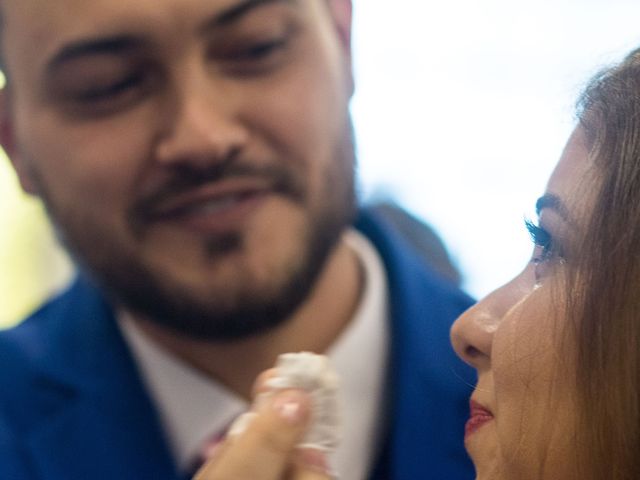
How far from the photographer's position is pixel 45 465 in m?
0.54

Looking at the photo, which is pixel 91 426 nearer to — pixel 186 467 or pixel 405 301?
pixel 186 467

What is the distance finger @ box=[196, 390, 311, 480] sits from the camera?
39 centimetres

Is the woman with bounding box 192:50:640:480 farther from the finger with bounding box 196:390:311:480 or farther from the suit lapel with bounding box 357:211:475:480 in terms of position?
the suit lapel with bounding box 357:211:475:480

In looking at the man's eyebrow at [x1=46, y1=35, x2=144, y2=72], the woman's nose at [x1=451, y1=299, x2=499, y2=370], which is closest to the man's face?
the man's eyebrow at [x1=46, y1=35, x2=144, y2=72]

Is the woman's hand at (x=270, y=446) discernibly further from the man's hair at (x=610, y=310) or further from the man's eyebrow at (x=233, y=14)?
the man's eyebrow at (x=233, y=14)

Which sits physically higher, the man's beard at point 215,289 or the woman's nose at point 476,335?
the man's beard at point 215,289

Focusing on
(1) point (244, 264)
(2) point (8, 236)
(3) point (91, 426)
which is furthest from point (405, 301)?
(2) point (8, 236)

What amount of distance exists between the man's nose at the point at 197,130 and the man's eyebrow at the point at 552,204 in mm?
231

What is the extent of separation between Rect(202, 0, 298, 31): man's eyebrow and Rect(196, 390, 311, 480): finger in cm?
28

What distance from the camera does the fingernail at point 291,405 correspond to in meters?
0.39

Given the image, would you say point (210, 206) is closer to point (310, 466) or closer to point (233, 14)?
point (233, 14)

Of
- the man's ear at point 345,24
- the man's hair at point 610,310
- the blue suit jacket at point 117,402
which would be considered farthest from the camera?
the man's ear at point 345,24

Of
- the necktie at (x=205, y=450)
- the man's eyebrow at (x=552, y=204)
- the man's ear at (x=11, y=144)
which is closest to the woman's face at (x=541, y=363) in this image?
the man's eyebrow at (x=552, y=204)

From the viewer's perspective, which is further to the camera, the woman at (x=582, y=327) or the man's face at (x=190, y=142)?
the man's face at (x=190, y=142)
